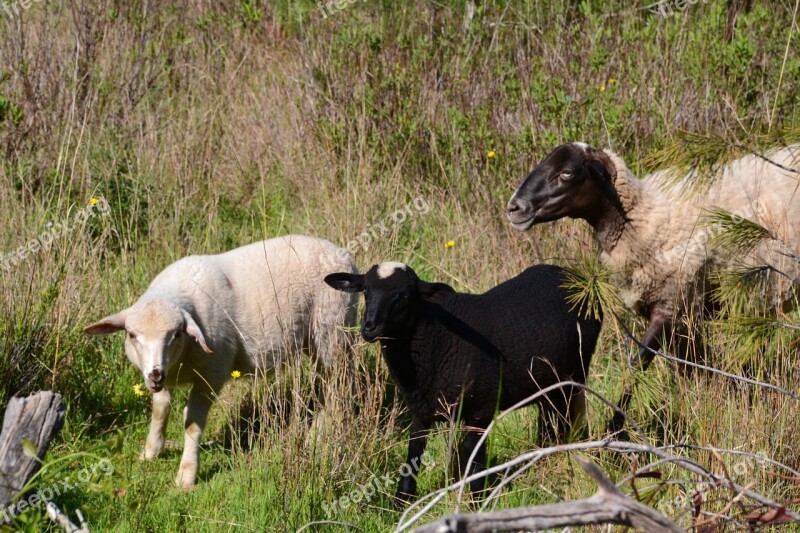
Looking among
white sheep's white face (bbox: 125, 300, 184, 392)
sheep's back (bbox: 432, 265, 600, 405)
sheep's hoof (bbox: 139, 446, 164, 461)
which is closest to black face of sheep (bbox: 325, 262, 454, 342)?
sheep's back (bbox: 432, 265, 600, 405)

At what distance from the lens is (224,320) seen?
529 centimetres

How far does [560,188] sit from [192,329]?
81.9 inches

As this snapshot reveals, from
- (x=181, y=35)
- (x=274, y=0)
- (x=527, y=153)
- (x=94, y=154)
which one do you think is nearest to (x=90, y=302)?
(x=94, y=154)

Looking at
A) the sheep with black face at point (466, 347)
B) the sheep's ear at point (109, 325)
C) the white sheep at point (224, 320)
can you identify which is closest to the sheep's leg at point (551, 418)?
the sheep with black face at point (466, 347)

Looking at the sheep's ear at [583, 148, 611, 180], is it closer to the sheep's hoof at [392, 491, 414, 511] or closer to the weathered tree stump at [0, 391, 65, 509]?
the sheep's hoof at [392, 491, 414, 511]

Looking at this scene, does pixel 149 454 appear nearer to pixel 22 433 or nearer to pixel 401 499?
pixel 401 499

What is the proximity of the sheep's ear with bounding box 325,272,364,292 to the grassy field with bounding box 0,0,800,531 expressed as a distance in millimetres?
454

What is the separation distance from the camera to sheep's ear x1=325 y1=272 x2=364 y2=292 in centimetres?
471

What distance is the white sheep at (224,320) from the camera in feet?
15.8

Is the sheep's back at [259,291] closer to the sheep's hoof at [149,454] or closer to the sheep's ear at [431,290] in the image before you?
the sheep's hoof at [149,454]

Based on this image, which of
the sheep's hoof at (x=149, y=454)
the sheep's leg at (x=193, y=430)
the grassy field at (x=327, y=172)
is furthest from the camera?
the sheep's hoof at (x=149, y=454)

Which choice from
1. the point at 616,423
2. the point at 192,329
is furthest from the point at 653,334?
the point at 192,329

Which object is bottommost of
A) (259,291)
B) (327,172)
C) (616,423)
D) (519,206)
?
(616,423)

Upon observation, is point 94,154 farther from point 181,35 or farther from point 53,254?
point 181,35
